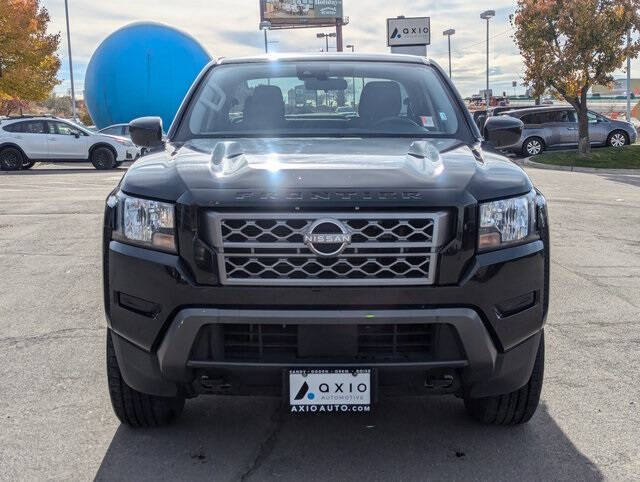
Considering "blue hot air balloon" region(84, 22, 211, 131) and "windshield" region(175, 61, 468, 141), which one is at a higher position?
"blue hot air balloon" region(84, 22, 211, 131)

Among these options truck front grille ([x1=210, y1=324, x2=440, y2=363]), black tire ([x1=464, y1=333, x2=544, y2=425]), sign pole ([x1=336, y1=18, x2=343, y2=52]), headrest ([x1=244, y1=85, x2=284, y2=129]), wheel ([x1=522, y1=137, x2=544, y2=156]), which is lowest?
black tire ([x1=464, y1=333, x2=544, y2=425])

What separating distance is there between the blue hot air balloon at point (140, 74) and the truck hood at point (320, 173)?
2399 cm

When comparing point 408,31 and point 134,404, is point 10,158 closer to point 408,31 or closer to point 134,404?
point 408,31

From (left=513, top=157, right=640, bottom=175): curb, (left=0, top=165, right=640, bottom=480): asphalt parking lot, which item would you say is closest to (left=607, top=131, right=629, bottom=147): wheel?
(left=513, top=157, right=640, bottom=175): curb

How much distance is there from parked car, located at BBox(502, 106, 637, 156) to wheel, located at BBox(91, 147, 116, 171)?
40.0 feet

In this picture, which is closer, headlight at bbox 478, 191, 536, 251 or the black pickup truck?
the black pickup truck

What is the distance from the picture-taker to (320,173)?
3.03m

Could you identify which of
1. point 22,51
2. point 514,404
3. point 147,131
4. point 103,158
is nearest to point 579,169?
point 103,158

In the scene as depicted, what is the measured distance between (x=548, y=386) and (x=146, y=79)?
24721mm

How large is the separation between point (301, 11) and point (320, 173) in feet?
188

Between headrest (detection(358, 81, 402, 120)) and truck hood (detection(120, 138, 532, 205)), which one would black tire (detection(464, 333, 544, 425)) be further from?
headrest (detection(358, 81, 402, 120))

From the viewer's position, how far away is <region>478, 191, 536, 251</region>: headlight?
298 cm

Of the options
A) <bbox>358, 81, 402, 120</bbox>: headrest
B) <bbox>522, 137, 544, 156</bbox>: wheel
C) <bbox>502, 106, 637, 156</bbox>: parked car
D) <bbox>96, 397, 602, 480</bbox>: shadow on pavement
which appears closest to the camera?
<bbox>96, 397, 602, 480</bbox>: shadow on pavement

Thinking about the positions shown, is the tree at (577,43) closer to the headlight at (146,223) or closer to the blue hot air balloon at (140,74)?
the blue hot air balloon at (140,74)
